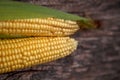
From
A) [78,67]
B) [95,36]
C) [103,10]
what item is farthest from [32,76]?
[103,10]

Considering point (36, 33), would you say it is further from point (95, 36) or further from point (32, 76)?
point (95, 36)

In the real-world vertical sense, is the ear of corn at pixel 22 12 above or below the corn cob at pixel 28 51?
above

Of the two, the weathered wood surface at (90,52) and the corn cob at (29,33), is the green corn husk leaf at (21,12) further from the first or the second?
the weathered wood surface at (90,52)

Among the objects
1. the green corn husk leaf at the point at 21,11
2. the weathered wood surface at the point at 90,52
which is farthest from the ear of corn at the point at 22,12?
the weathered wood surface at the point at 90,52

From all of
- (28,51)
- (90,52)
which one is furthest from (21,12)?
(90,52)

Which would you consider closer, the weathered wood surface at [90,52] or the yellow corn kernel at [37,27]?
the yellow corn kernel at [37,27]

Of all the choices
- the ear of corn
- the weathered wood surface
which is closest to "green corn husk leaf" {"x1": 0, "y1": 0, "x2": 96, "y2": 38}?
the ear of corn

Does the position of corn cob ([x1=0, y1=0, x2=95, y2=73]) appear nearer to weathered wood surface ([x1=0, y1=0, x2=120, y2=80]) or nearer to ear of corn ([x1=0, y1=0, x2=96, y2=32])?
ear of corn ([x1=0, y1=0, x2=96, y2=32])
